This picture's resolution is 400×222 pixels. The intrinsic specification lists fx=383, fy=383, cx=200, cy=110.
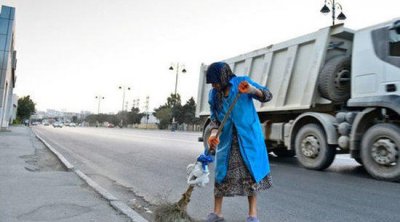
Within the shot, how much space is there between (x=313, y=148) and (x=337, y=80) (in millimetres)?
1467

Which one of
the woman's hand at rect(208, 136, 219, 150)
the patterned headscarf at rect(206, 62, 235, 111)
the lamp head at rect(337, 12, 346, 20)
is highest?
the lamp head at rect(337, 12, 346, 20)

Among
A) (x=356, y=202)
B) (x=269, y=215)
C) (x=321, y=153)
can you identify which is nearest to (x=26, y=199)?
(x=269, y=215)

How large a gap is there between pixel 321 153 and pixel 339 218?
3757mm

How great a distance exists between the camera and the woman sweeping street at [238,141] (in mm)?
3434

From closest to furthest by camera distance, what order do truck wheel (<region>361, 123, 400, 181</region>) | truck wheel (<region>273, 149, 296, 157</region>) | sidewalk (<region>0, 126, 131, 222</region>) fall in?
sidewalk (<region>0, 126, 131, 222</region>)
truck wheel (<region>361, 123, 400, 181</region>)
truck wheel (<region>273, 149, 296, 157</region>)

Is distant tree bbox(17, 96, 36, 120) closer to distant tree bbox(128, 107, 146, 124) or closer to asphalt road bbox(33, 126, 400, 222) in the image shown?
distant tree bbox(128, 107, 146, 124)

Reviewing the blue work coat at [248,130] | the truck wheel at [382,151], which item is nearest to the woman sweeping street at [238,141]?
the blue work coat at [248,130]

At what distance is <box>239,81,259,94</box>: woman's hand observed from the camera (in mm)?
3178

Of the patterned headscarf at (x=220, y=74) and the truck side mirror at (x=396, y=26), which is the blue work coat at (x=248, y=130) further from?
the truck side mirror at (x=396, y=26)

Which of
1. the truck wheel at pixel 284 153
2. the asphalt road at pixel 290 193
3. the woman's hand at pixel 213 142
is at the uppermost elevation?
the woman's hand at pixel 213 142

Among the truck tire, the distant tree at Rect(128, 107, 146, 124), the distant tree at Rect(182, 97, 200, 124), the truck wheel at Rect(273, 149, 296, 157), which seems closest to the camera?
the truck tire

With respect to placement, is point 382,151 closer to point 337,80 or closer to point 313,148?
point 313,148

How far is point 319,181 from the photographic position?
657cm

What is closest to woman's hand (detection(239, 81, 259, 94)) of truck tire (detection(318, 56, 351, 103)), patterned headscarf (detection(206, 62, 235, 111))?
patterned headscarf (detection(206, 62, 235, 111))
